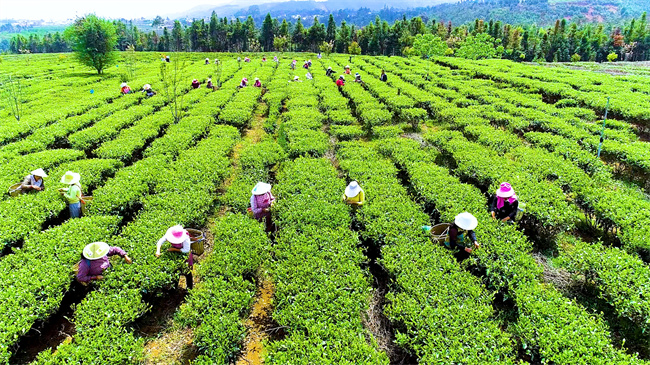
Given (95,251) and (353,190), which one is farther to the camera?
(353,190)

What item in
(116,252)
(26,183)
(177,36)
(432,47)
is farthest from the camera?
(177,36)

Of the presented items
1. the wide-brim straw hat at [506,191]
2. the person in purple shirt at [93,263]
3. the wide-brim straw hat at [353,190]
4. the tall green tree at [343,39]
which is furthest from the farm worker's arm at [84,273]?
the tall green tree at [343,39]

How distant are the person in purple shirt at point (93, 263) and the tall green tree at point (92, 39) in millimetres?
38590

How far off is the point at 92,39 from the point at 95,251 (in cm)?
3910

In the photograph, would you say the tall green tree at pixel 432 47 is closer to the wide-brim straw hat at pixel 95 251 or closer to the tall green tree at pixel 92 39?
the tall green tree at pixel 92 39

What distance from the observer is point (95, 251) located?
265 inches

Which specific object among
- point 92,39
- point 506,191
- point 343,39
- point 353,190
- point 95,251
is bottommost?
point 95,251

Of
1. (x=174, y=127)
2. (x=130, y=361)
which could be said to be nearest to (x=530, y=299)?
(x=130, y=361)

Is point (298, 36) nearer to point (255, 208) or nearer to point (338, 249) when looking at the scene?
point (255, 208)

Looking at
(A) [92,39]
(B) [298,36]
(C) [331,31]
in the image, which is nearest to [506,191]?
(A) [92,39]

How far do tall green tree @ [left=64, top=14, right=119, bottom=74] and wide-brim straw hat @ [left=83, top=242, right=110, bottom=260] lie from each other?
3855 cm

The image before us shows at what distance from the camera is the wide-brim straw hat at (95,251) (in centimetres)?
664

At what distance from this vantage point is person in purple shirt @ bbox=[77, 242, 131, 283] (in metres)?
6.66

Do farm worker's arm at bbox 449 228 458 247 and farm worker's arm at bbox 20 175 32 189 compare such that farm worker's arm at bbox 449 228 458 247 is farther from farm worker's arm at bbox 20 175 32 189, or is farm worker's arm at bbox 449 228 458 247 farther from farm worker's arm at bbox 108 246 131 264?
farm worker's arm at bbox 20 175 32 189
